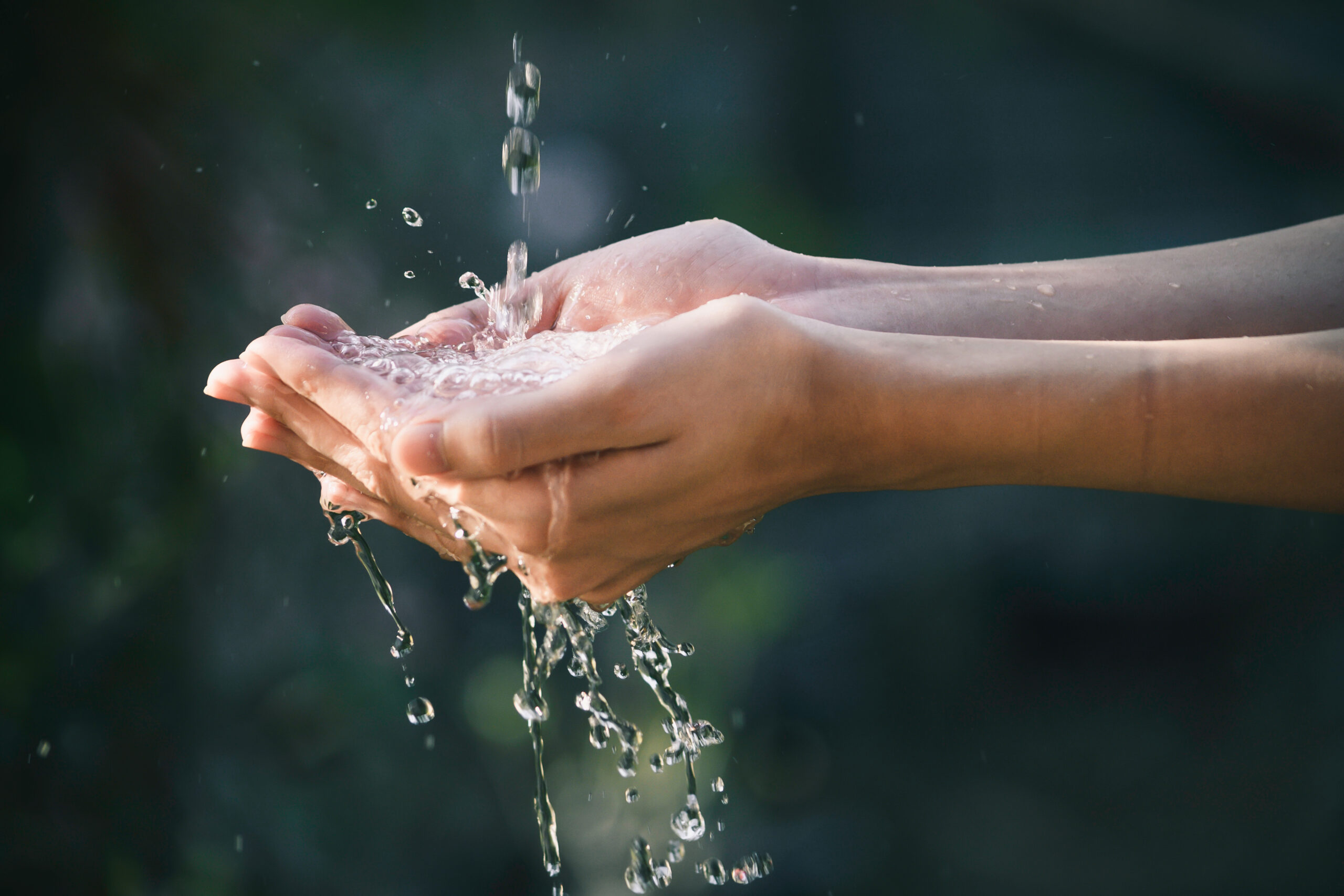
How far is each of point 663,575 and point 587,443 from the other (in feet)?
3.56

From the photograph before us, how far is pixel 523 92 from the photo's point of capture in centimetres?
152

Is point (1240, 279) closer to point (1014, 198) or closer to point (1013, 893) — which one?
point (1014, 198)

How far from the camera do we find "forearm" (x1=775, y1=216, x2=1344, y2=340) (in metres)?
0.92

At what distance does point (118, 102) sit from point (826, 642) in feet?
5.33

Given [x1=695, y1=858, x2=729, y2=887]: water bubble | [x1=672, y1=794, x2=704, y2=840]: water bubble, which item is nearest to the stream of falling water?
[x1=672, y1=794, x2=704, y2=840]: water bubble

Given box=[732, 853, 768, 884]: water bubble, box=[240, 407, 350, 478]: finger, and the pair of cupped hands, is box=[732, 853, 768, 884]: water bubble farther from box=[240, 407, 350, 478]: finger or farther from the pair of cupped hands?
box=[240, 407, 350, 478]: finger

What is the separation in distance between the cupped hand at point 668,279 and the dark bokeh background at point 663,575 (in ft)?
1.78

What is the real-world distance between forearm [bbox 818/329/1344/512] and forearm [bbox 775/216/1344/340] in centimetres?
23

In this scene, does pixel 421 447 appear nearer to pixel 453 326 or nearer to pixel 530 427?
pixel 530 427

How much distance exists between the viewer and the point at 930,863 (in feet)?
5.24

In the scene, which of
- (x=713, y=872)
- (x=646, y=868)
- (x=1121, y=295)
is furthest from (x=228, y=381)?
(x=713, y=872)

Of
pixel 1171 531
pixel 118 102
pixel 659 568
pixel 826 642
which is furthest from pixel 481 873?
pixel 118 102

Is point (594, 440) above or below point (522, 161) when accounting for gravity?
below

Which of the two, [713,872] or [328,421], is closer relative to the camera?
[328,421]
